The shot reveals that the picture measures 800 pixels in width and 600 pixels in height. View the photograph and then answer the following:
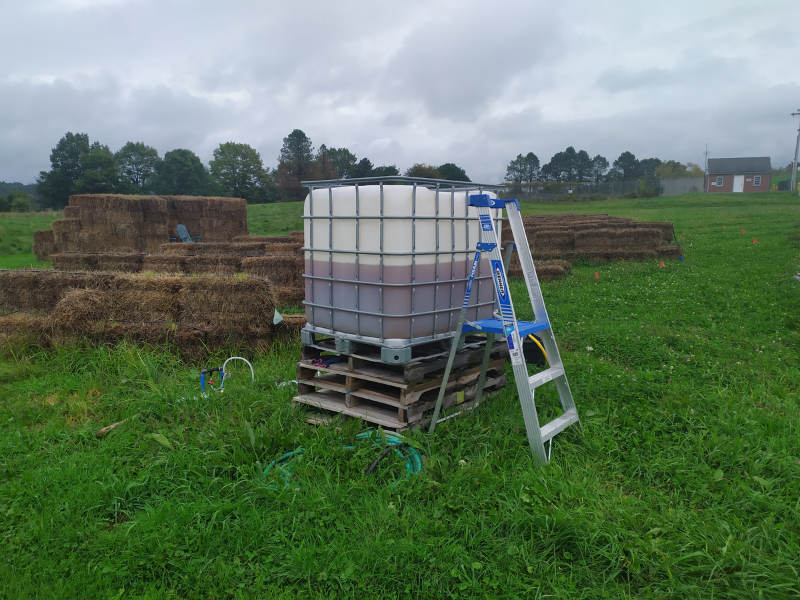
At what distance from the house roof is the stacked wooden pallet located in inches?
3141

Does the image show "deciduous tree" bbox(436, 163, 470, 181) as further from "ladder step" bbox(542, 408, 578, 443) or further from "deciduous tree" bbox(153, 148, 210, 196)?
"ladder step" bbox(542, 408, 578, 443)

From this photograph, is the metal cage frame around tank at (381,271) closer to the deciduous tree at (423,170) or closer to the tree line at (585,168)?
the deciduous tree at (423,170)

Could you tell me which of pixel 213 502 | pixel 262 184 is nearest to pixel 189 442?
pixel 213 502

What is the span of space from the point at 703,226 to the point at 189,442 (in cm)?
2610

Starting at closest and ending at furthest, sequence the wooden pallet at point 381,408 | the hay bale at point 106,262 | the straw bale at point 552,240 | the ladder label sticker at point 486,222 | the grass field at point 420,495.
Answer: the grass field at point 420,495, the ladder label sticker at point 486,222, the wooden pallet at point 381,408, the hay bale at point 106,262, the straw bale at point 552,240

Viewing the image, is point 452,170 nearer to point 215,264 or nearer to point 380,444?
point 215,264

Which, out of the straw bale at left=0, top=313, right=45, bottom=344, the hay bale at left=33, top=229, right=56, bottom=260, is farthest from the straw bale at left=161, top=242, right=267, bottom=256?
the hay bale at left=33, top=229, right=56, bottom=260

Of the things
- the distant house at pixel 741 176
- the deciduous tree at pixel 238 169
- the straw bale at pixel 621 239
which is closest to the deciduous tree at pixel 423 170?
the deciduous tree at pixel 238 169

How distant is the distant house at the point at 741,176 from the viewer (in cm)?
6612

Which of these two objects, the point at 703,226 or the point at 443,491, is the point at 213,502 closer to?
the point at 443,491

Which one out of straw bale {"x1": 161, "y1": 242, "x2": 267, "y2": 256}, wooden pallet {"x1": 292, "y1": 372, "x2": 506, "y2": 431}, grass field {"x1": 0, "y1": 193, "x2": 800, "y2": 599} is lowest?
grass field {"x1": 0, "y1": 193, "x2": 800, "y2": 599}

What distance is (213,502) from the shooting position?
11.8ft

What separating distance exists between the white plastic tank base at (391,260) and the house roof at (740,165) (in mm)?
79948

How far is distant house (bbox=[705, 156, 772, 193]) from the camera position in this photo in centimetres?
6612
